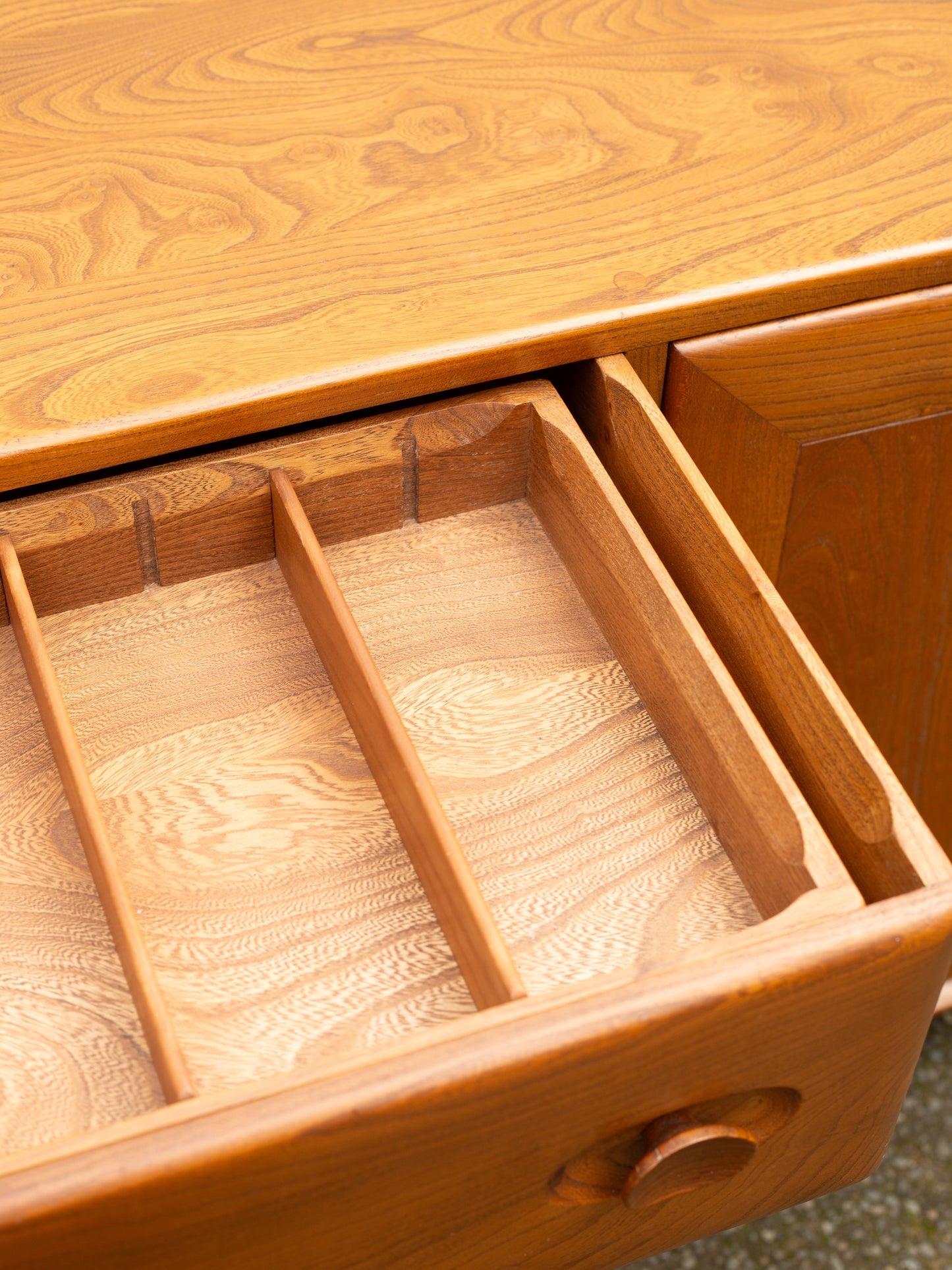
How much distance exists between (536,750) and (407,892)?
0.09 meters

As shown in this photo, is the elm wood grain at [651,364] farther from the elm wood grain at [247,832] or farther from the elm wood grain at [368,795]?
the elm wood grain at [247,832]

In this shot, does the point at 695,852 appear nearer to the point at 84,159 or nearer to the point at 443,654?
the point at 443,654

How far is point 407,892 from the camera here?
545 millimetres

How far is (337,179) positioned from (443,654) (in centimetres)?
28

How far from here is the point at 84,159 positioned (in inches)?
29.0

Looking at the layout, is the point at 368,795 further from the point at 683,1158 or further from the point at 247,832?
the point at 683,1158

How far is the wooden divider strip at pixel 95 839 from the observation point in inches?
17.4

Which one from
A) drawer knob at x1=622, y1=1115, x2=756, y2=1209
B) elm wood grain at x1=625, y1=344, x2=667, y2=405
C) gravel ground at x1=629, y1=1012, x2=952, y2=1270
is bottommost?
drawer knob at x1=622, y1=1115, x2=756, y2=1209

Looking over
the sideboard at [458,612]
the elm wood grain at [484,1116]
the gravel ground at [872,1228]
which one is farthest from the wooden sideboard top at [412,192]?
the gravel ground at [872,1228]

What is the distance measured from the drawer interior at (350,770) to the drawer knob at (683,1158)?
63 mm

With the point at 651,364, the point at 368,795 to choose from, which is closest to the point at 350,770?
the point at 368,795

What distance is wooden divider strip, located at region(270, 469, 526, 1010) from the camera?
473 millimetres

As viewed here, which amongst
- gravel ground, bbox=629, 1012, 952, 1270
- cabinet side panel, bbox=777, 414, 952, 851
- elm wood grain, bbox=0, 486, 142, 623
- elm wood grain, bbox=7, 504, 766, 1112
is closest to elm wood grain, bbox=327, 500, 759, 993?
elm wood grain, bbox=7, 504, 766, 1112

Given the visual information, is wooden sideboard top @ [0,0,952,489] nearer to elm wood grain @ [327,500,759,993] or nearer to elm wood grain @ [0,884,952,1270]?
elm wood grain @ [327,500,759,993]
